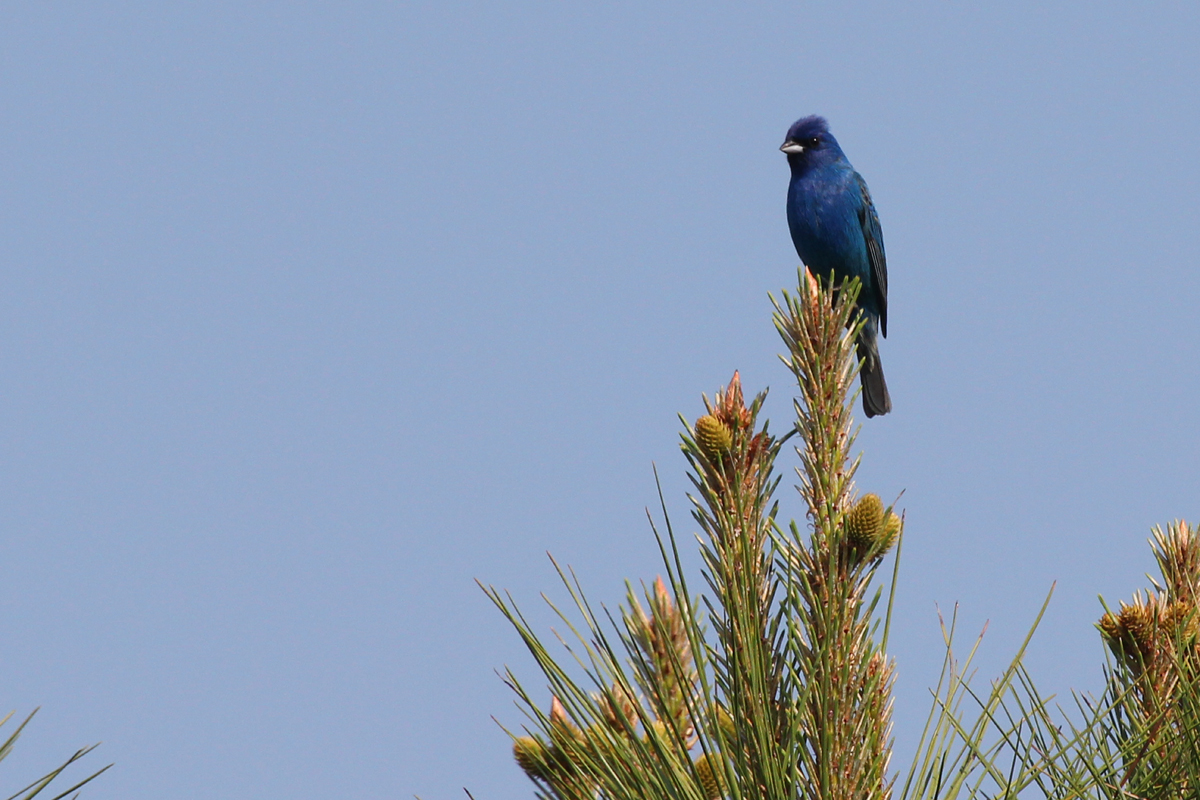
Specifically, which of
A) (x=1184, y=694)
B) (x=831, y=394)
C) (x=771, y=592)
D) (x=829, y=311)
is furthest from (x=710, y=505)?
(x=1184, y=694)

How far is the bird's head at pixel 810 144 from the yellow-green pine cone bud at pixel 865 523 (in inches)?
312

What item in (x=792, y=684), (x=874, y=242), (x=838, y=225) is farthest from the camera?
(x=874, y=242)

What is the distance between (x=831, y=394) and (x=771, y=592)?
487 millimetres

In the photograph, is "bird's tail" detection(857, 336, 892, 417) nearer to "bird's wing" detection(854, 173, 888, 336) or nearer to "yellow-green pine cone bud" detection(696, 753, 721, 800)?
"bird's wing" detection(854, 173, 888, 336)

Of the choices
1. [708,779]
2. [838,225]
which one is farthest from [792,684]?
[838,225]

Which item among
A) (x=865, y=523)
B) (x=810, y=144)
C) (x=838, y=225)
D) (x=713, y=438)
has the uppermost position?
(x=810, y=144)

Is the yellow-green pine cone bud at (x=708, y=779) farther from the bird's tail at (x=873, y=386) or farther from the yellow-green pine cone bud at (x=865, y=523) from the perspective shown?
the bird's tail at (x=873, y=386)

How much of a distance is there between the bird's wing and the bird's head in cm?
30

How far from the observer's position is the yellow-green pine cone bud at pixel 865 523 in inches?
84.7

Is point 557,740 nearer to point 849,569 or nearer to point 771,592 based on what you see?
point 771,592

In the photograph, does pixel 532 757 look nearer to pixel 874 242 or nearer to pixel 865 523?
pixel 865 523

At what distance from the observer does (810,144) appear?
9.90 m

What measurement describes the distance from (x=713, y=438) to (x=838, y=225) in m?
7.26

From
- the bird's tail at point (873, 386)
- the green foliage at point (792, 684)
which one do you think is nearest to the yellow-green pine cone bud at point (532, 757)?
the green foliage at point (792, 684)
